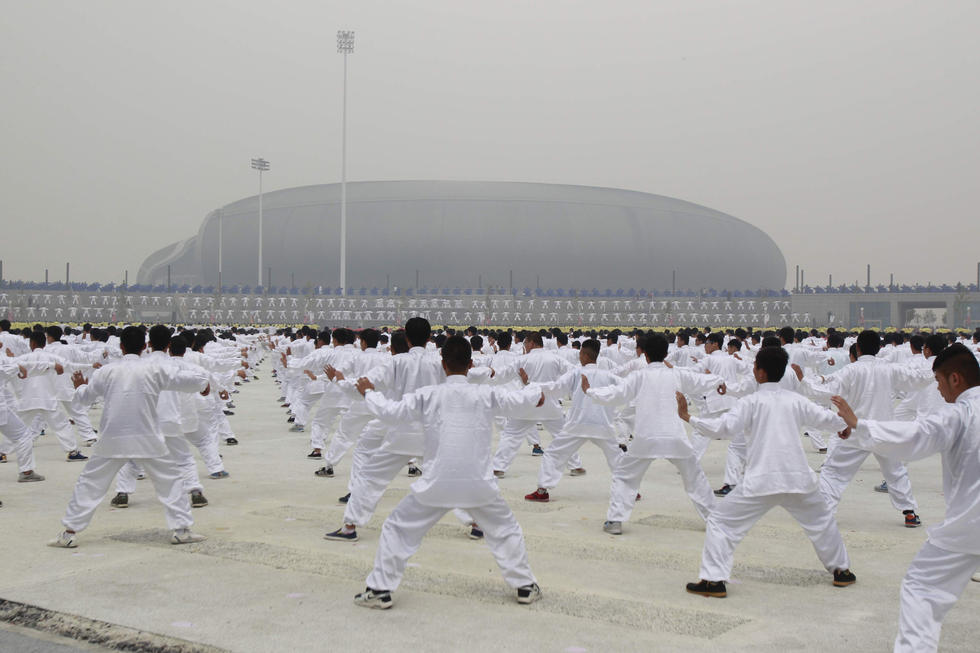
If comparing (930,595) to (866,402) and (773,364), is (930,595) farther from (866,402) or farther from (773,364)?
(866,402)

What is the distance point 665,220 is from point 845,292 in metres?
41.2

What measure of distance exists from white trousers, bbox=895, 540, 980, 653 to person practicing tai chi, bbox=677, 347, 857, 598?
146 cm

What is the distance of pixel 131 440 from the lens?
282 inches

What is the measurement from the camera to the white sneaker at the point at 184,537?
7.37 m

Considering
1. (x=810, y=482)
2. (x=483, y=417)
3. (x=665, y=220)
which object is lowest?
(x=810, y=482)

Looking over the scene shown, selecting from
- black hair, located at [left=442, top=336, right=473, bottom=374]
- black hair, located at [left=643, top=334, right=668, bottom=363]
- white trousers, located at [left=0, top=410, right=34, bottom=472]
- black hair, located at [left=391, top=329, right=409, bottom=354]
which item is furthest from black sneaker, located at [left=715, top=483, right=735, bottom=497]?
white trousers, located at [left=0, top=410, right=34, bottom=472]

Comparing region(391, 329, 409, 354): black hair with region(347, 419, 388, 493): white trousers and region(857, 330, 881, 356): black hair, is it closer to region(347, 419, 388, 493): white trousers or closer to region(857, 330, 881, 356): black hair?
region(347, 419, 388, 493): white trousers

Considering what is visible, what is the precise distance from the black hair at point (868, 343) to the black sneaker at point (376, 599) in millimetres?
5639

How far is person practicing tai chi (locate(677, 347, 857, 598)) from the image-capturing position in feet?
19.7

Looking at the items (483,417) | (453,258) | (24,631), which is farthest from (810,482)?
(453,258)

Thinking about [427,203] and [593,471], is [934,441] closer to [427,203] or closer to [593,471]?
[593,471]

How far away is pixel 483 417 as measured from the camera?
5.79 meters

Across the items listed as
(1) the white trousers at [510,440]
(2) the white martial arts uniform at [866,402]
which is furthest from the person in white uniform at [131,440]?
(2) the white martial arts uniform at [866,402]

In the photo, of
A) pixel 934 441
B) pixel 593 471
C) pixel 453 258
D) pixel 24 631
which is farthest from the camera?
pixel 453 258
